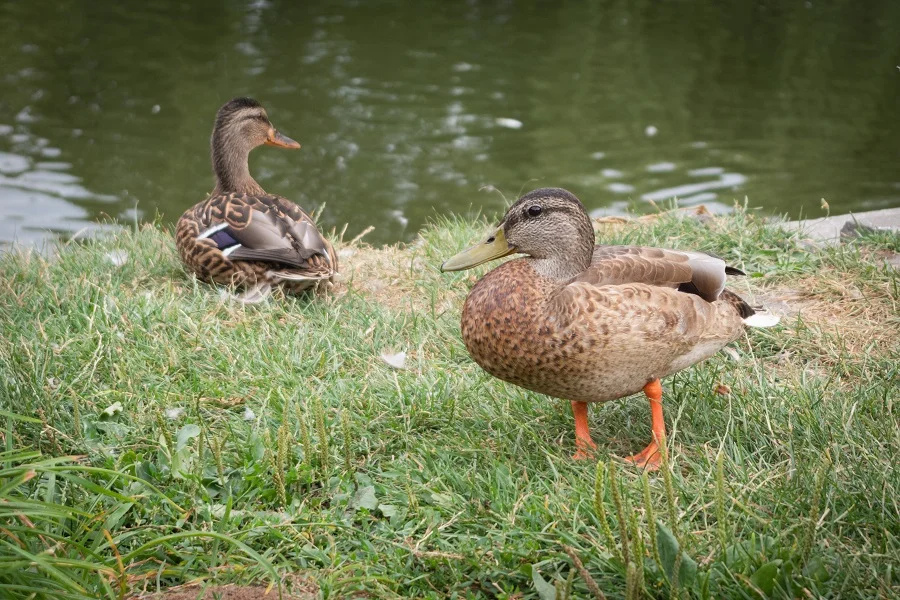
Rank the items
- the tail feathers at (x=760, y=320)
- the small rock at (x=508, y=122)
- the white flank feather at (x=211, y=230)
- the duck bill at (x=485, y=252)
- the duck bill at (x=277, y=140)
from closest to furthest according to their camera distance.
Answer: the duck bill at (x=485, y=252), the tail feathers at (x=760, y=320), the white flank feather at (x=211, y=230), the duck bill at (x=277, y=140), the small rock at (x=508, y=122)

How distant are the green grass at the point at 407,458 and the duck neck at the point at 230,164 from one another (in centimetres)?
99

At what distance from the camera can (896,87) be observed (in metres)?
10.5

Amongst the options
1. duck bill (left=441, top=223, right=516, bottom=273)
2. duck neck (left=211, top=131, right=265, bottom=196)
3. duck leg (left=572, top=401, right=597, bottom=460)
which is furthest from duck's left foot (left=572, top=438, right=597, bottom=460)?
duck neck (left=211, top=131, right=265, bottom=196)

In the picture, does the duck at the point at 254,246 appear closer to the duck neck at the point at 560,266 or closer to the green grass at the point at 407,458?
the green grass at the point at 407,458

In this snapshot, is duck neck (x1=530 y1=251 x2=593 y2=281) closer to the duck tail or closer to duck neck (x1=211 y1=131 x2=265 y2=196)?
the duck tail

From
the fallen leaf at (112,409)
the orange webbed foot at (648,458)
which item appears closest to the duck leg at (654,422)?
the orange webbed foot at (648,458)

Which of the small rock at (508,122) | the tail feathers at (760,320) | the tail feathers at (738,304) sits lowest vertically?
the small rock at (508,122)

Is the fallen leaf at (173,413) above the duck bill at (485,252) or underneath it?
underneath

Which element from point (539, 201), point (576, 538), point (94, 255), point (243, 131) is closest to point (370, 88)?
point (243, 131)

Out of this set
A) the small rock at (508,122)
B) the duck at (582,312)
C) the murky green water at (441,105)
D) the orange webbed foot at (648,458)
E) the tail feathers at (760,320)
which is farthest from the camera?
the small rock at (508,122)

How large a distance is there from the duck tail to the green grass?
7.9 inches

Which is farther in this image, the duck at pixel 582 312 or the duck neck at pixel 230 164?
the duck neck at pixel 230 164

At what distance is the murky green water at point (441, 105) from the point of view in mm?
7719

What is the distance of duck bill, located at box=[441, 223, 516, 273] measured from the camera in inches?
118
